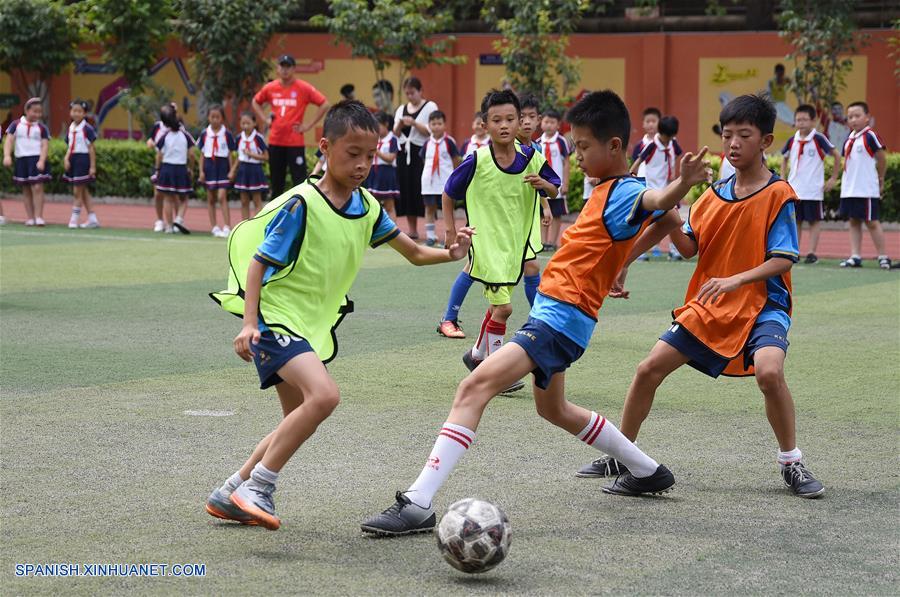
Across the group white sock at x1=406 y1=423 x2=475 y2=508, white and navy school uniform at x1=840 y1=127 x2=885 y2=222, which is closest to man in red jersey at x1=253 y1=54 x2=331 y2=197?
white and navy school uniform at x1=840 y1=127 x2=885 y2=222

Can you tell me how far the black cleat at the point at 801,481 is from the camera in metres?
5.42

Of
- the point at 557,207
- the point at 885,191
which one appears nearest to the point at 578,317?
the point at 557,207

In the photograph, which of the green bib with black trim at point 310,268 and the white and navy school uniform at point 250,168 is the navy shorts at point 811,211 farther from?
the green bib with black trim at point 310,268

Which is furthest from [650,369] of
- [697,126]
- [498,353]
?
[697,126]

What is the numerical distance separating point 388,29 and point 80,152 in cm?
644

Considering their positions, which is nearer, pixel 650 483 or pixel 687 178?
pixel 687 178

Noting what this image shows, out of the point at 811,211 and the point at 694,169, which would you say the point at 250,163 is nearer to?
the point at 811,211

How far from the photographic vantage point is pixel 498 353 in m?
4.97

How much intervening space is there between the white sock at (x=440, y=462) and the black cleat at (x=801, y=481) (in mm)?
A: 1537

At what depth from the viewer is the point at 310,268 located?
496 cm

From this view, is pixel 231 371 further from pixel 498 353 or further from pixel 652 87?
pixel 652 87

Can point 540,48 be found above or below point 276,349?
above

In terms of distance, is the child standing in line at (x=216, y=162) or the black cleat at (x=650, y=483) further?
the child standing in line at (x=216, y=162)

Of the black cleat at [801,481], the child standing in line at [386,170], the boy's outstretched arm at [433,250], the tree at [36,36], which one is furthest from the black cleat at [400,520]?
the tree at [36,36]
